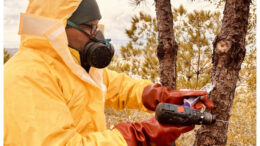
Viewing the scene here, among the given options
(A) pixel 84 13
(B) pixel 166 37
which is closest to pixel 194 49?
(B) pixel 166 37

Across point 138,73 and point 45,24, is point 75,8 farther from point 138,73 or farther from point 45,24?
point 138,73

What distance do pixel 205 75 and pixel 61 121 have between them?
417cm

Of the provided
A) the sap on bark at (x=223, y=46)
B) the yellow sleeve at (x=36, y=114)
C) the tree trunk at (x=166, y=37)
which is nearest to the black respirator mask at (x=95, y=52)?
the yellow sleeve at (x=36, y=114)

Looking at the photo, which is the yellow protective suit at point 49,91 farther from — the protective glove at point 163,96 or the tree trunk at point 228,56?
the tree trunk at point 228,56

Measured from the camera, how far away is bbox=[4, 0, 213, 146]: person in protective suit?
1.04m

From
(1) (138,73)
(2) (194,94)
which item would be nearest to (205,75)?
(1) (138,73)

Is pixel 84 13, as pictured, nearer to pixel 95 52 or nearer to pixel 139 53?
pixel 95 52

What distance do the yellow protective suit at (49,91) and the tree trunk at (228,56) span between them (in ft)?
3.57

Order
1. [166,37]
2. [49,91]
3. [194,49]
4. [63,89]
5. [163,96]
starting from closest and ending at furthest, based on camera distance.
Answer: [49,91] < [63,89] < [163,96] < [166,37] < [194,49]

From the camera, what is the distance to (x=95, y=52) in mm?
1464

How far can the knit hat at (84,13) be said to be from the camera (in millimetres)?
1498

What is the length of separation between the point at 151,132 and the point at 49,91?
637 mm

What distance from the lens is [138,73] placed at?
523 cm

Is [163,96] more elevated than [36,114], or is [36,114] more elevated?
[36,114]
